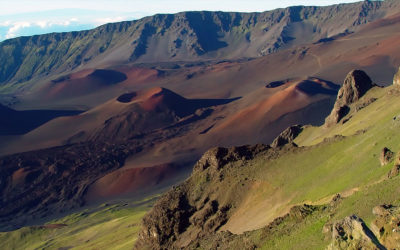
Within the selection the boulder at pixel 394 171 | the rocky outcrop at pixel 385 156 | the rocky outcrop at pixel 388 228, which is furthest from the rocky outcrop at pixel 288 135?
the rocky outcrop at pixel 388 228

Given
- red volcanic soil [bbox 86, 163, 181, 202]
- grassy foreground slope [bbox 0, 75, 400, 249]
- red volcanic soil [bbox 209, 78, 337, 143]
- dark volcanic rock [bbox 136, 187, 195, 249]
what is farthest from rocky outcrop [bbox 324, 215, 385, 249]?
red volcanic soil [bbox 209, 78, 337, 143]

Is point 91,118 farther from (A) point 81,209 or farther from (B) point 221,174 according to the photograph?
Result: (B) point 221,174

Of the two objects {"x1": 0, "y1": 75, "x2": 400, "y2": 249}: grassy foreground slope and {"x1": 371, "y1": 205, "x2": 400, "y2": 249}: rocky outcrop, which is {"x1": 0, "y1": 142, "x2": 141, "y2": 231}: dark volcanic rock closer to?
{"x1": 0, "y1": 75, "x2": 400, "y2": 249}: grassy foreground slope

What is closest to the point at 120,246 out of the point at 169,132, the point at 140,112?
the point at 169,132

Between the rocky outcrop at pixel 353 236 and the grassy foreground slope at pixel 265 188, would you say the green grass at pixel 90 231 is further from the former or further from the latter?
the rocky outcrop at pixel 353 236

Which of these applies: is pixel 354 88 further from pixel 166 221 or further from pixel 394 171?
pixel 394 171
